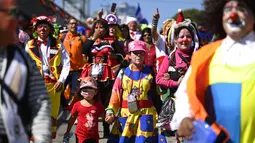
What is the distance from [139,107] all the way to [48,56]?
198cm

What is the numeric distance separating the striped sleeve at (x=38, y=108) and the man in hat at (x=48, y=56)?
17.0 feet

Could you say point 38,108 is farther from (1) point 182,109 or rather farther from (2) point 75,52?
(2) point 75,52

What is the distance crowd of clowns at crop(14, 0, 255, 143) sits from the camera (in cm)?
476

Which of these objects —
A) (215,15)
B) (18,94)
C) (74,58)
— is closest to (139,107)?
(215,15)

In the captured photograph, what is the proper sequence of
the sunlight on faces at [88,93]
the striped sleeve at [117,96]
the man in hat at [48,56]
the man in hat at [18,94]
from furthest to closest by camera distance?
the man in hat at [48,56]
the sunlight on faces at [88,93]
the striped sleeve at [117,96]
the man in hat at [18,94]

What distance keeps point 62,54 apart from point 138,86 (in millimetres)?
2072

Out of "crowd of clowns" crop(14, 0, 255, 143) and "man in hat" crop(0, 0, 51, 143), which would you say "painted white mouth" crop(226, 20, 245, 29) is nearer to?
"crowd of clowns" crop(14, 0, 255, 143)

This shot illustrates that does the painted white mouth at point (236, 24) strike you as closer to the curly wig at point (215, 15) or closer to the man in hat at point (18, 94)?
the curly wig at point (215, 15)

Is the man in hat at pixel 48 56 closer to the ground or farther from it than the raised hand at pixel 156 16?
closer to the ground

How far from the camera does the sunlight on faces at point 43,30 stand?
370 inches

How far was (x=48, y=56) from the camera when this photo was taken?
942 centimetres

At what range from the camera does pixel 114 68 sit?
428 inches

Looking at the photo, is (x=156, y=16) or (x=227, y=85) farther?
(x=156, y=16)

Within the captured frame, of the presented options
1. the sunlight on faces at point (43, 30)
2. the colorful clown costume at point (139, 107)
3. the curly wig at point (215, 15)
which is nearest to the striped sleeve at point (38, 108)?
the curly wig at point (215, 15)
